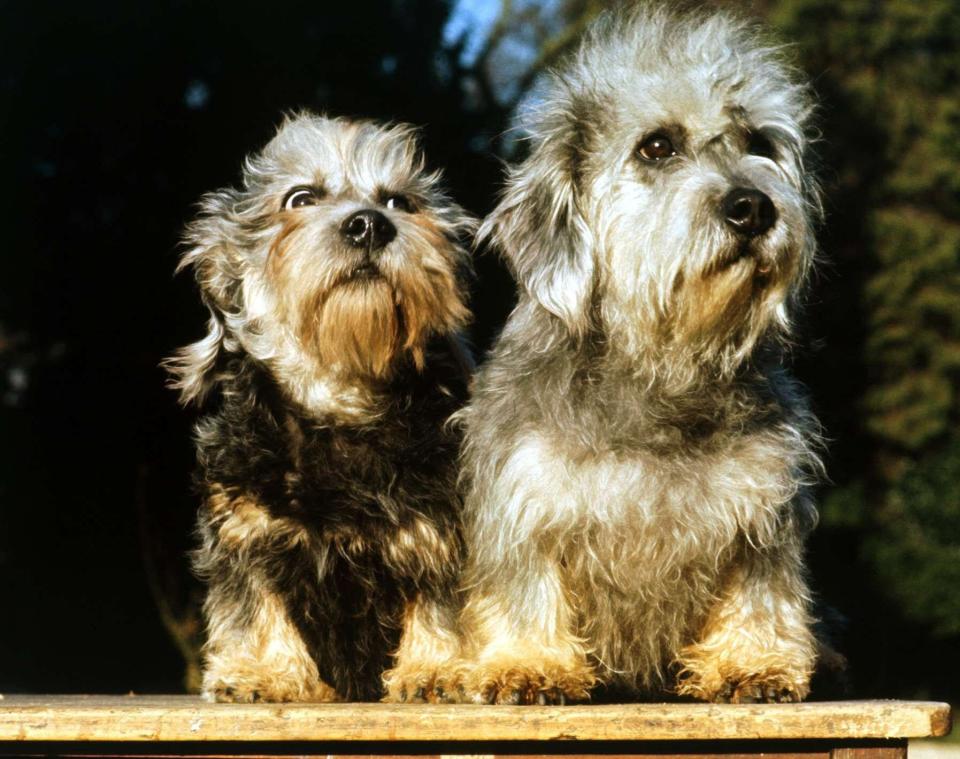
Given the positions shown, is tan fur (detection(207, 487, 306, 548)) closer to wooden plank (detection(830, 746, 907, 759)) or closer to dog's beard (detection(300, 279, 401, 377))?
dog's beard (detection(300, 279, 401, 377))

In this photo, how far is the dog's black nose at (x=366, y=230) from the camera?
3.51 meters

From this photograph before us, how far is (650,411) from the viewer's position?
10.5ft

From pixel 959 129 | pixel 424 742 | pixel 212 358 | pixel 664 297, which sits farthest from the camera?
pixel 959 129

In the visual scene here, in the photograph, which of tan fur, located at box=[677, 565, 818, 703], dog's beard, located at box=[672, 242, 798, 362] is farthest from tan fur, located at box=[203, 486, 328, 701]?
dog's beard, located at box=[672, 242, 798, 362]

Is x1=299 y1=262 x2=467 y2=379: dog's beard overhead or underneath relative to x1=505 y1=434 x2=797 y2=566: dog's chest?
overhead

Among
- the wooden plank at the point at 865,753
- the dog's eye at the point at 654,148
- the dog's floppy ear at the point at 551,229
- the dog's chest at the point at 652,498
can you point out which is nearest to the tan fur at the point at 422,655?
the dog's chest at the point at 652,498

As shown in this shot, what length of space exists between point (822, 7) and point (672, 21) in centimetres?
809

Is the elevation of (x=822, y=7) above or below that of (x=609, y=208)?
above

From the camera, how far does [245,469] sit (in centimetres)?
343

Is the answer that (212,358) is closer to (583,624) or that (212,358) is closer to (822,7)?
(583,624)

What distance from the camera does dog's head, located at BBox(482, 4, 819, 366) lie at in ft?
9.99

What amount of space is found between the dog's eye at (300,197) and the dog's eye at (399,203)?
0.72 ft

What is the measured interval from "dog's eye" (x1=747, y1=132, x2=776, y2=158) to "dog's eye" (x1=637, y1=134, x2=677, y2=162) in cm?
25

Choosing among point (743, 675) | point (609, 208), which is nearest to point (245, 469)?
point (609, 208)
